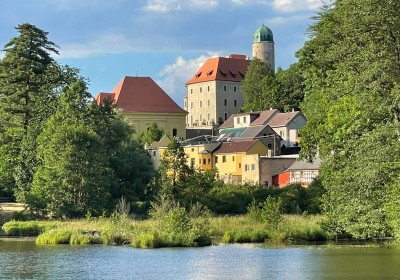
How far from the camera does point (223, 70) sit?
161000 millimetres

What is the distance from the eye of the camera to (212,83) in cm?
16025

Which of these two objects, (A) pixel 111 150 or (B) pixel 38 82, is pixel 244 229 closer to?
(A) pixel 111 150

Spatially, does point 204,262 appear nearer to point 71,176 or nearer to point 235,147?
point 71,176

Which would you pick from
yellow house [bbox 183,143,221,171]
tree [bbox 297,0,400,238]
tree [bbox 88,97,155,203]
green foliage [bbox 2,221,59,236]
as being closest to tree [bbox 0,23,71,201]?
tree [bbox 88,97,155,203]

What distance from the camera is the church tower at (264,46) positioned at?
573 feet

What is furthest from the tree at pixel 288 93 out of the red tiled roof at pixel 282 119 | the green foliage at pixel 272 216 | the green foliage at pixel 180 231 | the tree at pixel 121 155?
the green foliage at pixel 180 231

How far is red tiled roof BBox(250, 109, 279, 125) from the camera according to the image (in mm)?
113150

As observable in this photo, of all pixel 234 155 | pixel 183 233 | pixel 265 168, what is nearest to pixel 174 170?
pixel 183 233

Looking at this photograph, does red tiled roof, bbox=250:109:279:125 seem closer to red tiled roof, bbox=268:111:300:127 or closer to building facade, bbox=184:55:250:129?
red tiled roof, bbox=268:111:300:127

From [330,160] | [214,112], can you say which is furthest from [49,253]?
[214,112]

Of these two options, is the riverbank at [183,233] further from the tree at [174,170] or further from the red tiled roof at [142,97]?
the red tiled roof at [142,97]

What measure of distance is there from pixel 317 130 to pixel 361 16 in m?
8.75

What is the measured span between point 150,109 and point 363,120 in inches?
3980

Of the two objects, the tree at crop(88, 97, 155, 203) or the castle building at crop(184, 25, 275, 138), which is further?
the castle building at crop(184, 25, 275, 138)
